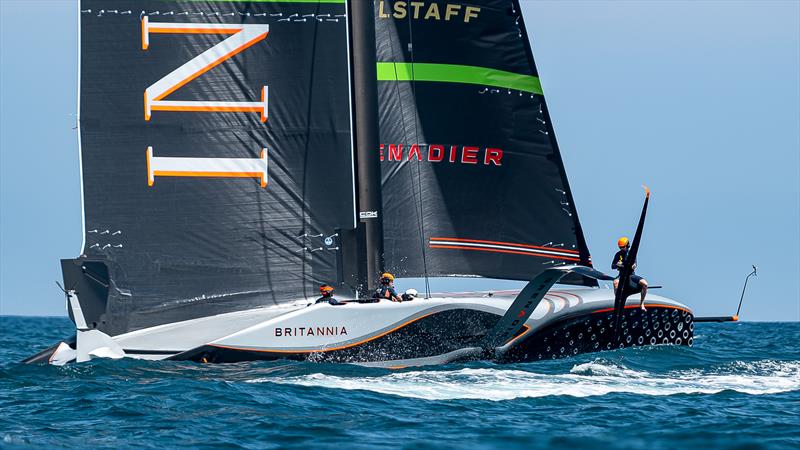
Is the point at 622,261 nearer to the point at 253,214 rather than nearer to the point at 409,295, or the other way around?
the point at 409,295

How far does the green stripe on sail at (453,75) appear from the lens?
19109 mm

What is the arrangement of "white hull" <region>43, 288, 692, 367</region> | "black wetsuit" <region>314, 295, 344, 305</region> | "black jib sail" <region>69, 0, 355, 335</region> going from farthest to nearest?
"black jib sail" <region>69, 0, 355, 335</region> → "black wetsuit" <region>314, 295, 344, 305</region> → "white hull" <region>43, 288, 692, 367</region>

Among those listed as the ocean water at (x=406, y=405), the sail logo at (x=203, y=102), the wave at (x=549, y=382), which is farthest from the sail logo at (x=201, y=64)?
the wave at (x=549, y=382)

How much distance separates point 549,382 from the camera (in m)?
14.5

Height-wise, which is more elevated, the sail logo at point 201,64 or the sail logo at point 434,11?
the sail logo at point 434,11

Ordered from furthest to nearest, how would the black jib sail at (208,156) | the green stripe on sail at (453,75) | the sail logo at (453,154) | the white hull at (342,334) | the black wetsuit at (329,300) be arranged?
the green stripe on sail at (453,75) < the sail logo at (453,154) < the black jib sail at (208,156) < the black wetsuit at (329,300) < the white hull at (342,334)

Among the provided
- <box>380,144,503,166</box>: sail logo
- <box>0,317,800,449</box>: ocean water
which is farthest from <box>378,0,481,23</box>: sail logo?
<box>0,317,800,449</box>: ocean water

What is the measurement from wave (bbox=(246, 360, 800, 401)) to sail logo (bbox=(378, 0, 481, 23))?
20.7 feet

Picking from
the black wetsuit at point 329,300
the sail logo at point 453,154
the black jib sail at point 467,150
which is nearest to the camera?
the black wetsuit at point 329,300

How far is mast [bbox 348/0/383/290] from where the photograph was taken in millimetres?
17531

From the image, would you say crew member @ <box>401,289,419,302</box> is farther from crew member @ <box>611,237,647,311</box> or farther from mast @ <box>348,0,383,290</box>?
crew member @ <box>611,237,647,311</box>

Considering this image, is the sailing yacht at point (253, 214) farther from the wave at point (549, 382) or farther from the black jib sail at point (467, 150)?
the wave at point (549, 382)

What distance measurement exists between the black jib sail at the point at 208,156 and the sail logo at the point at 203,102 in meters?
0.02

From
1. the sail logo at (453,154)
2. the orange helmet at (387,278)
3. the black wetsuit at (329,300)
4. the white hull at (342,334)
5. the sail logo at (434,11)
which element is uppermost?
the sail logo at (434,11)
